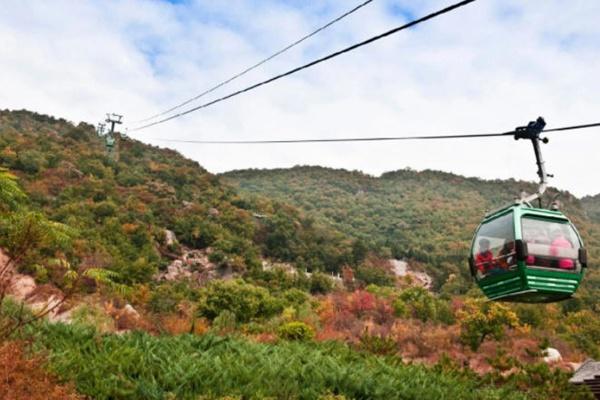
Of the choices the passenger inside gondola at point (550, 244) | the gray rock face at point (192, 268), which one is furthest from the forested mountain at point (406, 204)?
the passenger inside gondola at point (550, 244)

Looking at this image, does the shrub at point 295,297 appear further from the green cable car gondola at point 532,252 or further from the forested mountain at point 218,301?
the green cable car gondola at point 532,252

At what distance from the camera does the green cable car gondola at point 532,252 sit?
7402 millimetres

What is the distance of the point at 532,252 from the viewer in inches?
293

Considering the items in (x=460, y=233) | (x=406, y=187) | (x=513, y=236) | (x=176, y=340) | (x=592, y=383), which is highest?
(x=406, y=187)

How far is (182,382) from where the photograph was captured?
8992 mm

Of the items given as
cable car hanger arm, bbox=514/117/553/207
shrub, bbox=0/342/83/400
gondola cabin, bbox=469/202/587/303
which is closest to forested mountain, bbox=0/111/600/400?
shrub, bbox=0/342/83/400

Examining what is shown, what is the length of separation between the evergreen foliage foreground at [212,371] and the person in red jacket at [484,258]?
12.2ft

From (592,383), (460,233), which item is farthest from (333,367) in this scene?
(460,233)

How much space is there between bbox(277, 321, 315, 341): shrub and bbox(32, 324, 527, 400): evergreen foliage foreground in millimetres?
4781

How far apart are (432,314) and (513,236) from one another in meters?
20.2

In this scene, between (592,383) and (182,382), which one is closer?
(182,382)

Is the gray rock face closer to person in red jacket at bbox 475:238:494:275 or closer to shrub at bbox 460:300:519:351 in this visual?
shrub at bbox 460:300:519:351

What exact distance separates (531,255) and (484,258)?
2.56 feet

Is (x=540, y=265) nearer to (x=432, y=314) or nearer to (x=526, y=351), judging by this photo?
(x=526, y=351)
